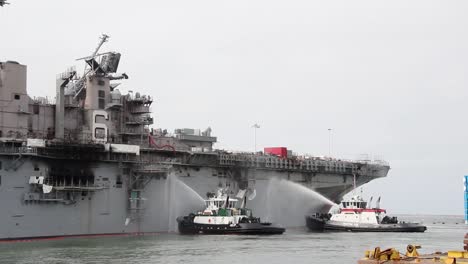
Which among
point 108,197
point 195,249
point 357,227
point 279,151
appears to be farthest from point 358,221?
point 195,249

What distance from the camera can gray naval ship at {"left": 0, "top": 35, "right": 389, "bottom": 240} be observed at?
46906 mm

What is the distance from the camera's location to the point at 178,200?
56719 mm

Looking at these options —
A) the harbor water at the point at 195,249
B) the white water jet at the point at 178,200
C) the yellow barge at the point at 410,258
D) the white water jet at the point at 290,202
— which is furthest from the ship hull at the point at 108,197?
the yellow barge at the point at 410,258

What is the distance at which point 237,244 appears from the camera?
146 feet

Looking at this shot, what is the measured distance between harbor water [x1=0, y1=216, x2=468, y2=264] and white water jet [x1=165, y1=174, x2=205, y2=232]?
3.67m

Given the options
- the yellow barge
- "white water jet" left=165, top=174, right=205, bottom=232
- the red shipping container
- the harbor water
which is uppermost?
the red shipping container

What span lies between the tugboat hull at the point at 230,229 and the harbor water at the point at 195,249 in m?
1.37

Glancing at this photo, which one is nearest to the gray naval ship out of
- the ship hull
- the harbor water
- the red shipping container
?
the ship hull

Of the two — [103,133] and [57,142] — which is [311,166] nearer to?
[103,133]

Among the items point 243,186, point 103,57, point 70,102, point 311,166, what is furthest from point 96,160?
point 311,166

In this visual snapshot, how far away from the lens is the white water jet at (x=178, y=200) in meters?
55.8

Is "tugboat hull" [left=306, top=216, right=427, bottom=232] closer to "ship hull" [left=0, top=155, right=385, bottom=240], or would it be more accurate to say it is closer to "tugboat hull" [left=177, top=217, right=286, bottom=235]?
"ship hull" [left=0, top=155, right=385, bottom=240]

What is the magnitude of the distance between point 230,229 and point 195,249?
499 inches

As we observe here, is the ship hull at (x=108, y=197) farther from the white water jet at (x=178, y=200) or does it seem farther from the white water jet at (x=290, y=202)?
the white water jet at (x=290, y=202)
